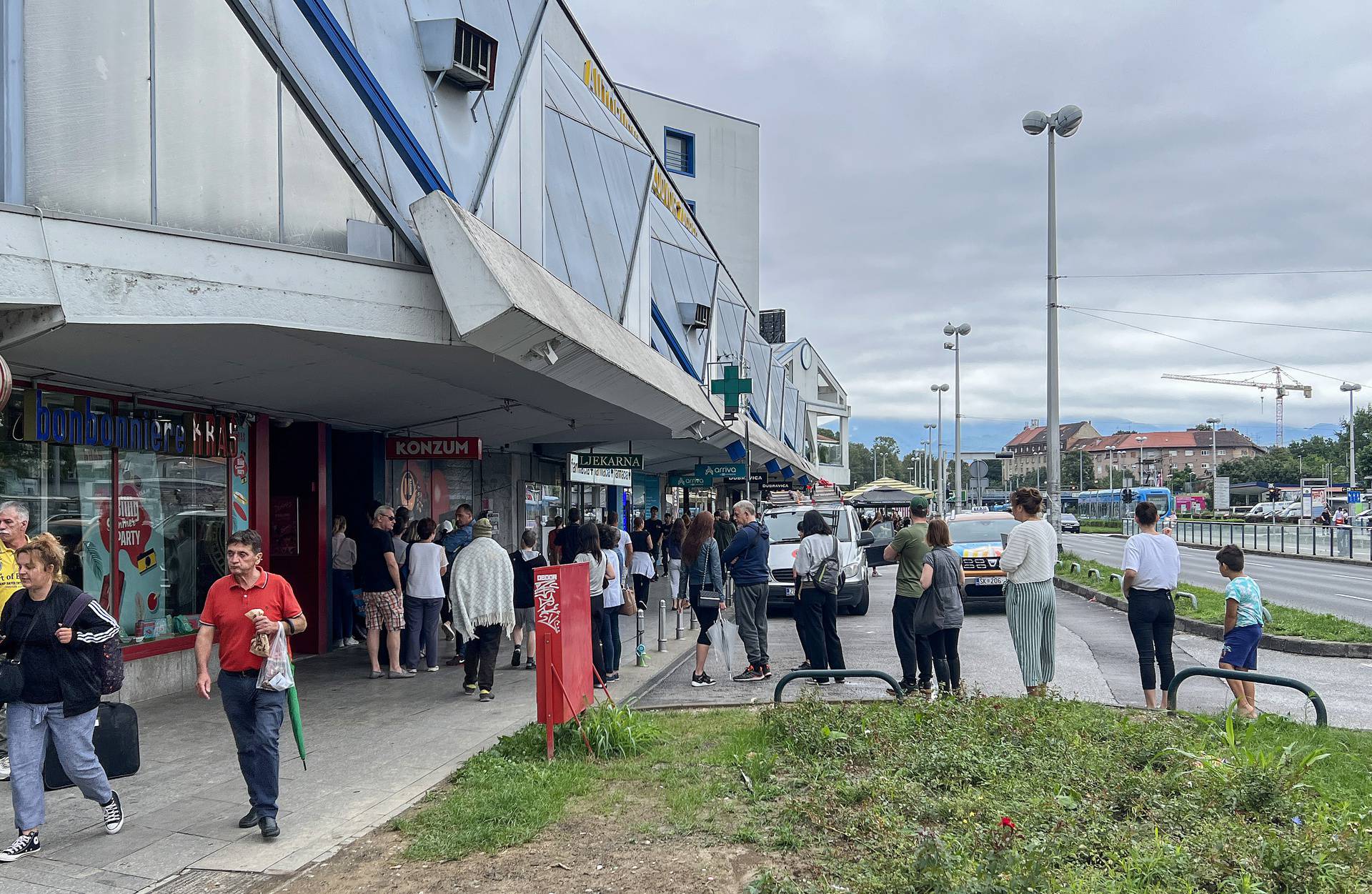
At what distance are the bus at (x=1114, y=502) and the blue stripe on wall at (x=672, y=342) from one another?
154 feet

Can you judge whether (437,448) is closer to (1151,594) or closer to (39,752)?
(39,752)

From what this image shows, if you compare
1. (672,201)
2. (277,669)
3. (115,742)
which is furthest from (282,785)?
(672,201)

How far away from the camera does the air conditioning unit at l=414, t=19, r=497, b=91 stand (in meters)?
10.8

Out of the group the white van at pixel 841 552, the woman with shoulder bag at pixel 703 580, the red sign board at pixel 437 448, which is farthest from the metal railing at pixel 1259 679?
the white van at pixel 841 552

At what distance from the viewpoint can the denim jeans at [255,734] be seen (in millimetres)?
6043

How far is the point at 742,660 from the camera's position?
13297 millimetres

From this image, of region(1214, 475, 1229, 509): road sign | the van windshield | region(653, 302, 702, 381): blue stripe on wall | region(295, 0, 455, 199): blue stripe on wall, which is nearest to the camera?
region(295, 0, 455, 199): blue stripe on wall

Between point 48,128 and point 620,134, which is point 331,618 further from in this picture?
point 620,134

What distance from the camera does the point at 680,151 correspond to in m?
58.4

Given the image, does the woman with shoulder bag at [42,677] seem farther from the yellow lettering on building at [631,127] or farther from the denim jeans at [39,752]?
the yellow lettering on building at [631,127]

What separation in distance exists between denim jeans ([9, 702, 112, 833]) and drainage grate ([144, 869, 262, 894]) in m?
0.96

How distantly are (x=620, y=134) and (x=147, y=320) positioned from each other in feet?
42.0

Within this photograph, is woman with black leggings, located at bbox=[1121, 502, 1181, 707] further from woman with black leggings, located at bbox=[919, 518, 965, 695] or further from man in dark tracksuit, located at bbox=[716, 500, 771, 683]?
man in dark tracksuit, located at bbox=[716, 500, 771, 683]

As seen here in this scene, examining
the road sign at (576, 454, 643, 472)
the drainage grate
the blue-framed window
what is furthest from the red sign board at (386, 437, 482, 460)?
the blue-framed window
